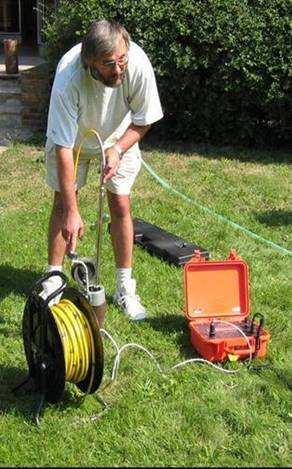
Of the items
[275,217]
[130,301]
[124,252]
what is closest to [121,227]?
[124,252]

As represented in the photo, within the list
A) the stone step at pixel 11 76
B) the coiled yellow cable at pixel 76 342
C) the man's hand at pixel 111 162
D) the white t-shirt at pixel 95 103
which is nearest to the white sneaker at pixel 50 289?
the coiled yellow cable at pixel 76 342

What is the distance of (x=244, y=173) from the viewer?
7.28m

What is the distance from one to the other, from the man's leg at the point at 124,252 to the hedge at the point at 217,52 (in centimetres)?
396

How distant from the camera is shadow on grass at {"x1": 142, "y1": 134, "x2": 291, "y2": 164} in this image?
7887 millimetres

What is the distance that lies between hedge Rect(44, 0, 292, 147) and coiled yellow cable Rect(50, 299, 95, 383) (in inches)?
202

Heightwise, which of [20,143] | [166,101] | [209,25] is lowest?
Answer: [20,143]

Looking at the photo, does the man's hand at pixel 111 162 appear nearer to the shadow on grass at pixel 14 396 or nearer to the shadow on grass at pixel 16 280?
the shadow on grass at pixel 14 396

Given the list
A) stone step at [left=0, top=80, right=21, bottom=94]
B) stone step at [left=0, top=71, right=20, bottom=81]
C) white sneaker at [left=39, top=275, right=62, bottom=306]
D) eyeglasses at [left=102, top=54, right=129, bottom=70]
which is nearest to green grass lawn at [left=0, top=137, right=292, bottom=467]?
white sneaker at [left=39, top=275, right=62, bottom=306]

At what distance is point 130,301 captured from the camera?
425cm

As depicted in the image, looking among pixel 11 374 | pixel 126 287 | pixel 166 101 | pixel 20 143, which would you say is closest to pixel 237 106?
pixel 166 101

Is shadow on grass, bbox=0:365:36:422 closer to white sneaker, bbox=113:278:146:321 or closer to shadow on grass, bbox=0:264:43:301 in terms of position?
white sneaker, bbox=113:278:146:321

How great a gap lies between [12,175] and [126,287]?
3.21 meters

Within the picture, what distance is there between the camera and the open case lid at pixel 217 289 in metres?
3.92

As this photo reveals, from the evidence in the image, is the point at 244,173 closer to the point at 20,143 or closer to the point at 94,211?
the point at 94,211
